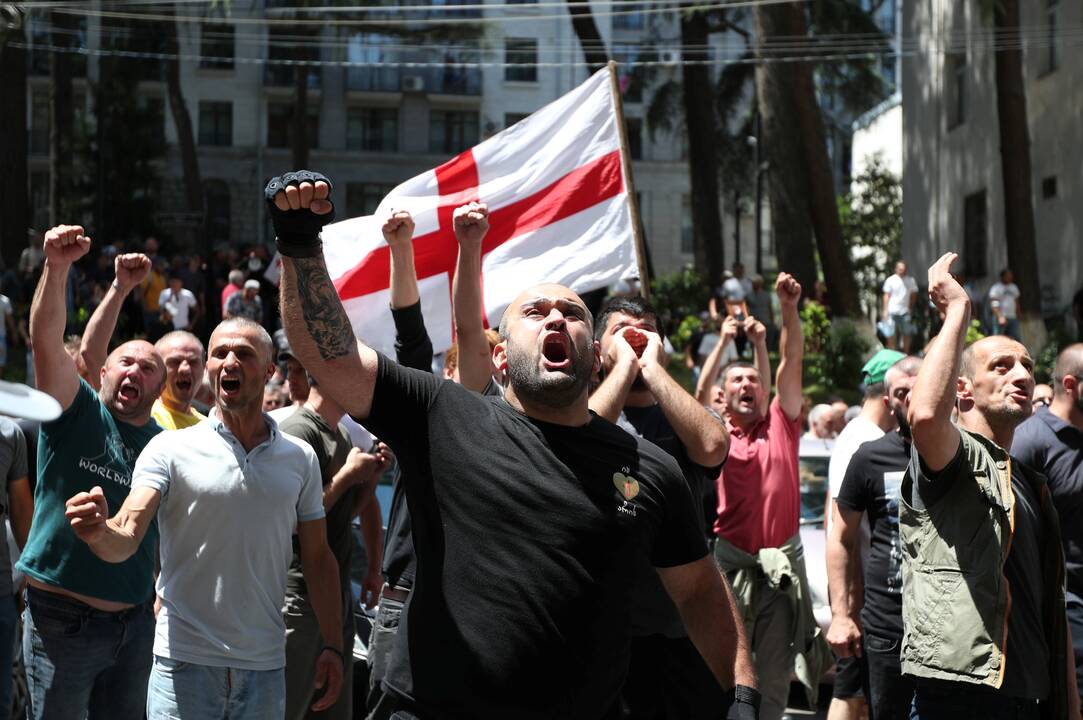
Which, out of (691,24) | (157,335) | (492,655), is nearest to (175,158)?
(691,24)

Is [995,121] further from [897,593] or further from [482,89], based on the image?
[482,89]

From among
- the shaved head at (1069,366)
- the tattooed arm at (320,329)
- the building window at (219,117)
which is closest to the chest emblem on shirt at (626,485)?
the tattooed arm at (320,329)

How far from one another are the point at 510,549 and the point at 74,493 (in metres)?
2.55

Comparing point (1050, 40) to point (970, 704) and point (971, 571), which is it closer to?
point (971, 571)

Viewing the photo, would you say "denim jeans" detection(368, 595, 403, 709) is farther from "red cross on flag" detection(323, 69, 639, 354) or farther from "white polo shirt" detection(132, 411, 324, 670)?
"red cross on flag" detection(323, 69, 639, 354)

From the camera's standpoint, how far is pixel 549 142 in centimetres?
843

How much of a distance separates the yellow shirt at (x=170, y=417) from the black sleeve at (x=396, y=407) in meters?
2.98

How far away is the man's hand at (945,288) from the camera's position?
187 inches

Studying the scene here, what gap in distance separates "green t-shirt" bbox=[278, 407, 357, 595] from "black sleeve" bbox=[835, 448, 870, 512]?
218 centimetres

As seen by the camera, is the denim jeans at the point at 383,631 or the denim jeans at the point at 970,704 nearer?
the denim jeans at the point at 970,704

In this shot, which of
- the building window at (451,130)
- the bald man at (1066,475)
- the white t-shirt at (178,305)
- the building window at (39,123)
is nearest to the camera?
the bald man at (1066,475)

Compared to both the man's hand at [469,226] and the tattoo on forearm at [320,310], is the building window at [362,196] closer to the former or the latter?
the man's hand at [469,226]

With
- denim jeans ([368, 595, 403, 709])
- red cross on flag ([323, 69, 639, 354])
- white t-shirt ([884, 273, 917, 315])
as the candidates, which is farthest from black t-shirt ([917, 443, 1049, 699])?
white t-shirt ([884, 273, 917, 315])

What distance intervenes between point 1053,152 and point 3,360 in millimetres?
19067
